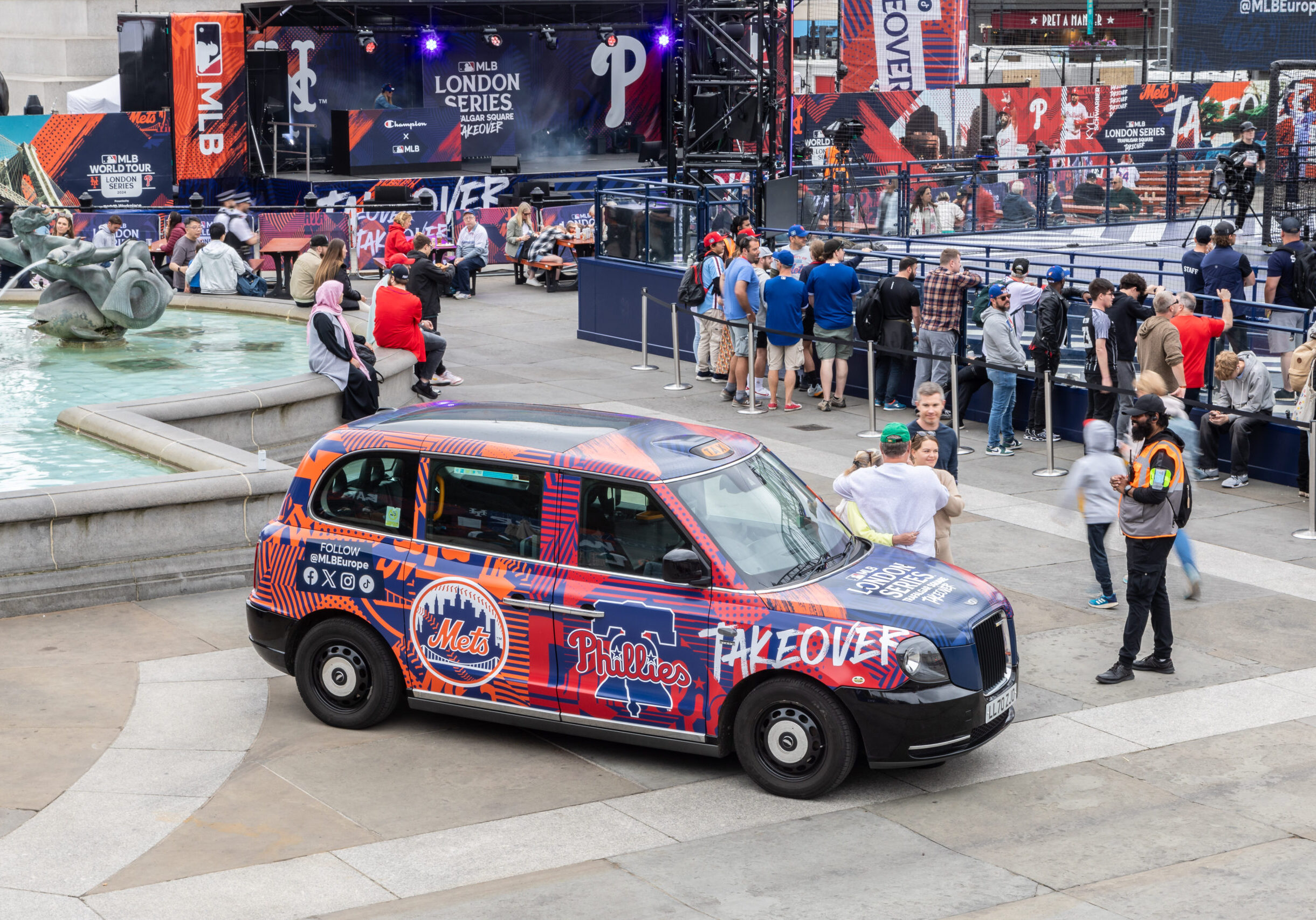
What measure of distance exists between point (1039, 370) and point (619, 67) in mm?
28889

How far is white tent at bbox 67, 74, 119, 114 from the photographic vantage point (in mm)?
37906

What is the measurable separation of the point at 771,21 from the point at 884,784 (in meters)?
17.8

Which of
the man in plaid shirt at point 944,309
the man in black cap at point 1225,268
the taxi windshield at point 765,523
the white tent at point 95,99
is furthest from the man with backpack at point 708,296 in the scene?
the white tent at point 95,99

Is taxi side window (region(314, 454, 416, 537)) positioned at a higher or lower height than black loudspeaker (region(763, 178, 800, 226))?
lower

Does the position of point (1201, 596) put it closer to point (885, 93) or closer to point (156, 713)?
point (156, 713)

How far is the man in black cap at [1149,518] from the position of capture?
32.0 feet

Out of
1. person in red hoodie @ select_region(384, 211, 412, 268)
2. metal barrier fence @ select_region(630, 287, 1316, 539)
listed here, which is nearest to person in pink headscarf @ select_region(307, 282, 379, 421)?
metal barrier fence @ select_region(630, 287, 1316, 539)

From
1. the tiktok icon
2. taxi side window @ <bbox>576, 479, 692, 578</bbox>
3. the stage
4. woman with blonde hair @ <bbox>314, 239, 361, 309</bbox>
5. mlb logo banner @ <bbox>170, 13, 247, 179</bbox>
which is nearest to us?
taxi side window @ <bbox>576, 479, 692, 578</bbox>

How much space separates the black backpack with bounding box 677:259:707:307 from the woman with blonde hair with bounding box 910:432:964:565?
1007cm

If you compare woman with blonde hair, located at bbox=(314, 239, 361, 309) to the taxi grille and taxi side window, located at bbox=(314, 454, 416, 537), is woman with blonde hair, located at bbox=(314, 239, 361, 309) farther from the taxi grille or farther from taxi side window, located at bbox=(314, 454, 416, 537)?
the taxi grille

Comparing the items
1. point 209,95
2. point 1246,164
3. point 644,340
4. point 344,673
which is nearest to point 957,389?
point 644,340

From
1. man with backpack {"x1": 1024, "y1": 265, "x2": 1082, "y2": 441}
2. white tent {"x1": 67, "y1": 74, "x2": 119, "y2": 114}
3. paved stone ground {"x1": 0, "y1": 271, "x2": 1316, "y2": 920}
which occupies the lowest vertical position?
paved stone ground {"x1": 0, "y1": 271, "x2": 1316, "y2": 920}

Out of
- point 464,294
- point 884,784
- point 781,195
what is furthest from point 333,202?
point 884,784

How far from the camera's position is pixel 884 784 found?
27.3 feet
